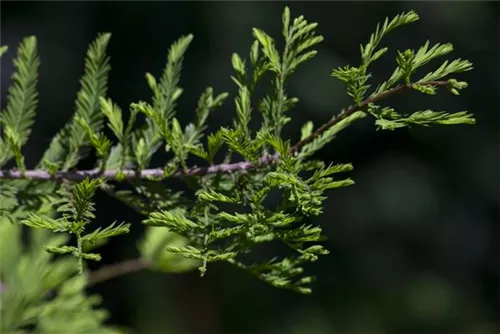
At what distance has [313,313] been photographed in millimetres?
3184

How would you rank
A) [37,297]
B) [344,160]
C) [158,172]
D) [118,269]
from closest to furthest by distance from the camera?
[37,297], [158,172], [118,269], [344,160]

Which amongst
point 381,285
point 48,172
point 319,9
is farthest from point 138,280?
point 48,172

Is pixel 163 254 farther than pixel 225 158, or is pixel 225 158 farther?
pixel 163 254

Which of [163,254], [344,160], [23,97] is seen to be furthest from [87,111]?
[344,160]

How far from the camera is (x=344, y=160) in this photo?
3186 millimetres

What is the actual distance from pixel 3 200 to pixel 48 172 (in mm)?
33

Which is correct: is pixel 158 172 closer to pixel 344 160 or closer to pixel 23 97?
pixel 23 97

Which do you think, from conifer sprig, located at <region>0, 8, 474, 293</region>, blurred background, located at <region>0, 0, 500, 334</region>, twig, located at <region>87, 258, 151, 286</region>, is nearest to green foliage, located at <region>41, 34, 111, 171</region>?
conifer sprig, located at <region>0, 8, 474, 293</region>

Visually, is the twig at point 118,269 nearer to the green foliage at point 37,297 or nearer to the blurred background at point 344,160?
the green foliage at point 37,297

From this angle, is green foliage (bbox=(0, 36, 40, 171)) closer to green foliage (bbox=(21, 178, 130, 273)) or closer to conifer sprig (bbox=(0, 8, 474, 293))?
conifer sprig (bbox=(0, 8, 474, 293))

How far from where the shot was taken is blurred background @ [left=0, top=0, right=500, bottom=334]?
9.56 ft

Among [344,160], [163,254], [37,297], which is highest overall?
[344,160]

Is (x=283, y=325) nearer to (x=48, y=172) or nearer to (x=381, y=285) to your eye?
(x=381, y=285)

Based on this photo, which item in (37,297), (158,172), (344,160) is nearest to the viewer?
(37,297)
